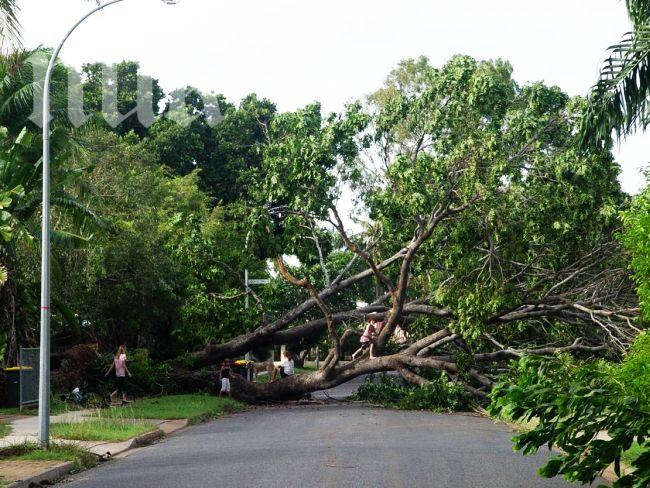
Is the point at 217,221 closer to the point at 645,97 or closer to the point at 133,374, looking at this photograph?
the point at 133,374

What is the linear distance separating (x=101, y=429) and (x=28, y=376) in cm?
654

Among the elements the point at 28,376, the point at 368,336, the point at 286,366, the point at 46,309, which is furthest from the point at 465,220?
the point at 46,309

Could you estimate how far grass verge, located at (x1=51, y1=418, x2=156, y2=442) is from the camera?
17.2 meters

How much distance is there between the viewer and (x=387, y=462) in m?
13.7

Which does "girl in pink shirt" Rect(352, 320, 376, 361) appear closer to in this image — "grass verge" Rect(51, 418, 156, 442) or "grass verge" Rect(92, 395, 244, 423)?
"grass verge" Rect(92, 395, 244, 423)

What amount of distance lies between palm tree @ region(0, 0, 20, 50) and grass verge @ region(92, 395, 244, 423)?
26.0 feet

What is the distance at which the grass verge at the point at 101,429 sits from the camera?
1725cm

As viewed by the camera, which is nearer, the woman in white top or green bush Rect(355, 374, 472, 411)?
green bush Rect(355, 374, 472, 411)

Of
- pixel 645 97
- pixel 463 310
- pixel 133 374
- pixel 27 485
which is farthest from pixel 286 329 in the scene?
pixel 27 485

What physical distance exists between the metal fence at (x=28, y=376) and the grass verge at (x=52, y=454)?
9.37m

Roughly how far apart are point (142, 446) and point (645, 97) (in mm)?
10629

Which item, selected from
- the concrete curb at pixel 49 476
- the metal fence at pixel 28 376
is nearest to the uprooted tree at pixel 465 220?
the metal fence at pixel 28 376

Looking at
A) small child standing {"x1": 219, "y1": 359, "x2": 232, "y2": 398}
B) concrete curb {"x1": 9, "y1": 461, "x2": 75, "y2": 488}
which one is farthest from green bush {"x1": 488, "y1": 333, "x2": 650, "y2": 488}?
small child standing {"x1": 219, "y1": 359, "x2": 232, "y2": 398}

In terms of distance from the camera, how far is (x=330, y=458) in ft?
46.4
